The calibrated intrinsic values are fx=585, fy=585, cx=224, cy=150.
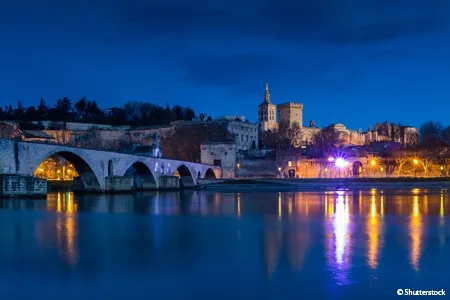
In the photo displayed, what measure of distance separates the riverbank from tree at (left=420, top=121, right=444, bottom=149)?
581 inches

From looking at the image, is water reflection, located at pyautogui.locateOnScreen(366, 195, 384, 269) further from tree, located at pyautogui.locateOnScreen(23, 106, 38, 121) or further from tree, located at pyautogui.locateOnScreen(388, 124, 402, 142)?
tree, located at pyautogui.locateOnScreen(23, 106, 38, 121)

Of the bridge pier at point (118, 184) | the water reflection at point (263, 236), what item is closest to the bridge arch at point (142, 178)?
the bridge pier at point (118, 184)

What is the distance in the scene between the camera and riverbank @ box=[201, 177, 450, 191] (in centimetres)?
5884

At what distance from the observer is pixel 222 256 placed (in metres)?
14.2

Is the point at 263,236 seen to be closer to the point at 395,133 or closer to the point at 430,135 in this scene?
the point at 430,135

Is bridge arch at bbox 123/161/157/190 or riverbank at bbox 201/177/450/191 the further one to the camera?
riverbank at bbox 201/177/450/191

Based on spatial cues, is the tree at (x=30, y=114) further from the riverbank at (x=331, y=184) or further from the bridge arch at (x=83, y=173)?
the bridge arch at (x=83, y=173)

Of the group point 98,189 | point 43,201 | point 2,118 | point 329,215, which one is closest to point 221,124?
point 2,118

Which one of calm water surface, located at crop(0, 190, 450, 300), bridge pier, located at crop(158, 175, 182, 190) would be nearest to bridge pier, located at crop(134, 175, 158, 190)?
bridge pier, located at crop(158, 175, 182, 190)

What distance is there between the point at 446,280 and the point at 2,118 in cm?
11453

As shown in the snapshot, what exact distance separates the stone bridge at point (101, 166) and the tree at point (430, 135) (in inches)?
1200

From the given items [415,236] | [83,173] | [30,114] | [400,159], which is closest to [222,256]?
[415,236]

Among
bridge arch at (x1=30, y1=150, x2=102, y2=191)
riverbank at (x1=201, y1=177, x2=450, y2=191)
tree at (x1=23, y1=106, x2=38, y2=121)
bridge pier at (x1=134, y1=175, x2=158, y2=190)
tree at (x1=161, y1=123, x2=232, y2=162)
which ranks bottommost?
riverbank at (x1=201, y1=177, x2=450, y2=191)

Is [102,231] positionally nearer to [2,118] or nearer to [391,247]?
[391,247]
